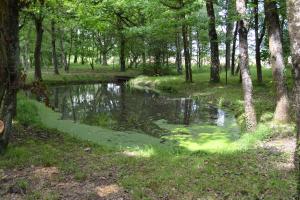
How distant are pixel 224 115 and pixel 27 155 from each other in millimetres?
10514

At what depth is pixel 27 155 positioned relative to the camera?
9.71m

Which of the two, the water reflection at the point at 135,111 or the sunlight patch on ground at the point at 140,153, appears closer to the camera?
the sunlight patch on ground at the point at 140,153

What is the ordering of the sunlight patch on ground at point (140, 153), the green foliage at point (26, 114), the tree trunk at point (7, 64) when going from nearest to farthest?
the tree trunk at point (7, 64) < the sunlight patch on ground at point (140, 153) < the green foliage at point (26, 114)

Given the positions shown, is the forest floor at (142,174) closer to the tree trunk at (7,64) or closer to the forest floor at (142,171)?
the forest floor at (142,171)

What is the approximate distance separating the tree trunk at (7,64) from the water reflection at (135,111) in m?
6.04

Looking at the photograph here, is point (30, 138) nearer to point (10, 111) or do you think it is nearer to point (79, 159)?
point (10, 111)

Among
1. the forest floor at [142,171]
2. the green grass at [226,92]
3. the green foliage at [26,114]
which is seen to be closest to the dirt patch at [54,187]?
the forest floor at [142,171]

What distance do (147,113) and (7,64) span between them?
10.7m

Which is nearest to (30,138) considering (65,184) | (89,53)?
(65,184)

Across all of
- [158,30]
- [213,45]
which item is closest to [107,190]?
[213,45]

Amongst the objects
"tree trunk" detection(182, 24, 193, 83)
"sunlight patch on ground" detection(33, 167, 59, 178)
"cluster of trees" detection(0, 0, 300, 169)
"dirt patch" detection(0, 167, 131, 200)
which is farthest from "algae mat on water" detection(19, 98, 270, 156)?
"tree trunk" detection(182, 24, 193, 83)

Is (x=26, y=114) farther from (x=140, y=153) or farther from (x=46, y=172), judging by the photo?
(x=46, y=172)

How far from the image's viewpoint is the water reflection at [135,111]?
16750mm

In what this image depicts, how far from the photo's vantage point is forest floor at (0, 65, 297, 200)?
285 inches
